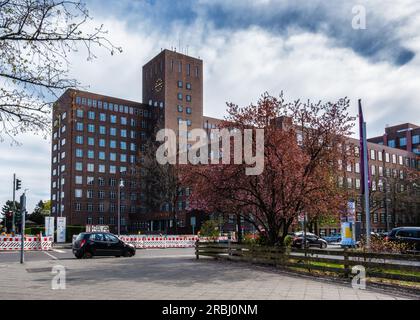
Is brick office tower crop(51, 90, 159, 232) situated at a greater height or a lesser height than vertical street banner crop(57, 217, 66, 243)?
greater

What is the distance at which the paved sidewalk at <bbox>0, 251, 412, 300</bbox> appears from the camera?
10.2m

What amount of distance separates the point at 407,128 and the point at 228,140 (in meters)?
96.5

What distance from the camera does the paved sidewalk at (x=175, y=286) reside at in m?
10.2

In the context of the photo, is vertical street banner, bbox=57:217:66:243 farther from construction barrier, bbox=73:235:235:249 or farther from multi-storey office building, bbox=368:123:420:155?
multi-storey office building, bbox=368:123:420:155

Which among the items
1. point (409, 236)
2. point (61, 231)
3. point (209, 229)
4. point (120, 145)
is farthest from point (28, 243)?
point (120, 145)

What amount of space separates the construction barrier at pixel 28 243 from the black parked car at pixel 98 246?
10474 mm

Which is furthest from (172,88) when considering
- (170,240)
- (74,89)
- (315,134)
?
(74,89)

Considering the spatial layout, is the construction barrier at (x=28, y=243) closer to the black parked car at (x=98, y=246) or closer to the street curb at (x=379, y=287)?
the black parked car at (x=98, y=246)

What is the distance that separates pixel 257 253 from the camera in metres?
18.4

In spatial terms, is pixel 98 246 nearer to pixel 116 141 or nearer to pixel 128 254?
pixel 128 254

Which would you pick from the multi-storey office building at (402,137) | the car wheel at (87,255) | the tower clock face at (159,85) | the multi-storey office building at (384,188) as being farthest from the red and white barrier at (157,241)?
the multi-storey office building at (402,137)

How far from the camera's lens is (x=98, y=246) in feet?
76.4

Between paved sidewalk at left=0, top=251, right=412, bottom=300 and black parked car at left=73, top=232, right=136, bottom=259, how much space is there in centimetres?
697

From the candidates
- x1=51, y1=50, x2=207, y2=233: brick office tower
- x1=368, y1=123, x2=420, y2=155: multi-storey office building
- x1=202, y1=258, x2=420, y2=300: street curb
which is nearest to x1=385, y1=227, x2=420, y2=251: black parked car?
x1=202, y1=258, x2=420, y2=300: street curb
